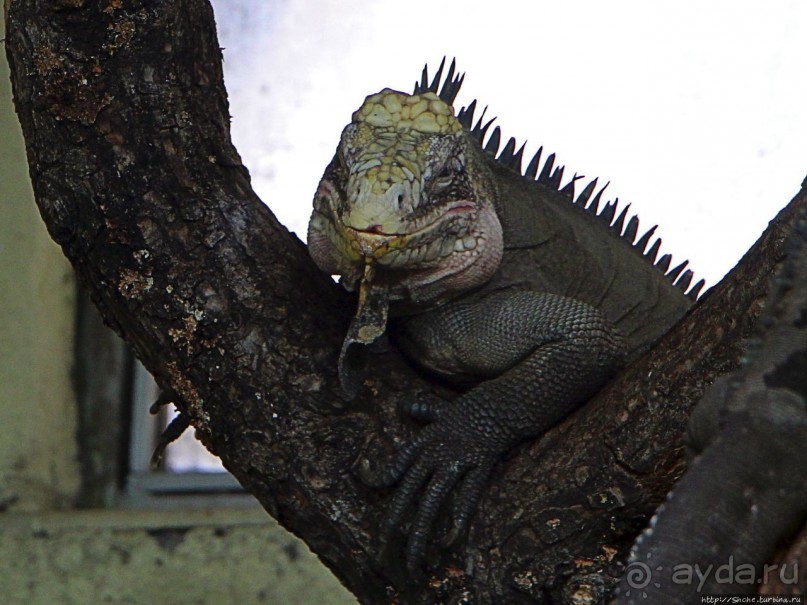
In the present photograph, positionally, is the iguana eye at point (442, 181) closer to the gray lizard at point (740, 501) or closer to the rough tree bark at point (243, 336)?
the rough tree bark at point (243, 336)

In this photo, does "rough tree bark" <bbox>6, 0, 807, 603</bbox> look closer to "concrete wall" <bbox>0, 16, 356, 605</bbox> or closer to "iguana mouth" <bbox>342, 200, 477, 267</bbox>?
"iguana mouth" <bbox>342, 200, 477, 267</bbox>

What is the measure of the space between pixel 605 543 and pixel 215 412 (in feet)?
2.79

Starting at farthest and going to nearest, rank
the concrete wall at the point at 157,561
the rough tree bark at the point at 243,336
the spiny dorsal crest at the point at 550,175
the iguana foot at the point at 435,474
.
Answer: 1. the concrete wall at the point at 157,561
2. the spiny dorsal crest at the point at 550,175
3. the iguana foot at the point at 435,474
4. the rough tree bark at the point at 243,336

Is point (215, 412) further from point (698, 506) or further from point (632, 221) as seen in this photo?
point (632, 221)

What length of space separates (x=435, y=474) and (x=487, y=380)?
41cm

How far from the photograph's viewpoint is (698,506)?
1509mm

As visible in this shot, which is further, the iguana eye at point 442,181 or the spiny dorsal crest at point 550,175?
the spiny dorsal crest at point 550,175

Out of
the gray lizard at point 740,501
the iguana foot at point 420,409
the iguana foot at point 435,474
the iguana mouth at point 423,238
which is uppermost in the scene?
the iguana mouth at point 423,238

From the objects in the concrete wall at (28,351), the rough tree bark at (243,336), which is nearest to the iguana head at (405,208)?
the rough tree bark at (243,336)

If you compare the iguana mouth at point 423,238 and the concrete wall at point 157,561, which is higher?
the iguana mouth at point 423,238

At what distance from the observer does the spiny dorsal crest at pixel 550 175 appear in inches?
132

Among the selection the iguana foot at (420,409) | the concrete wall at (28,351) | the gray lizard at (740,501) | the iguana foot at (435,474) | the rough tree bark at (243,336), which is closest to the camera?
the gray lizard at (740,501)

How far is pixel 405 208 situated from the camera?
2479 mm

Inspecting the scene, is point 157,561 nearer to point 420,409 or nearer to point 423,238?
point 420,409
